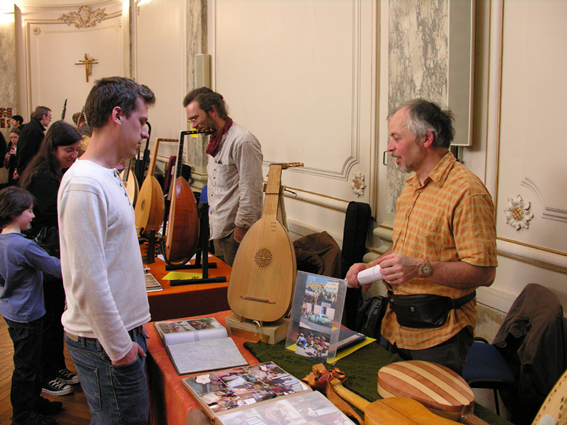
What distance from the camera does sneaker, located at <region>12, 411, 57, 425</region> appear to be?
7.02ft

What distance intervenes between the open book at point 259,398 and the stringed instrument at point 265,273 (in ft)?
0.96

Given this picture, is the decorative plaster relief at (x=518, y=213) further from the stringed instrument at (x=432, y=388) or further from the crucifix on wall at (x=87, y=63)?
the crucifix on wall at (x=87, y=63)

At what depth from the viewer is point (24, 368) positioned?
2.14m

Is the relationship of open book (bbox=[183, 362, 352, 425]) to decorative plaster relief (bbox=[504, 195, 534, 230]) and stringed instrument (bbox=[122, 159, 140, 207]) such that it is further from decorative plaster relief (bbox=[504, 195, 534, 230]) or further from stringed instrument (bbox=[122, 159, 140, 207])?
stringed instrument (bbox=[122, 159, 140, 207])

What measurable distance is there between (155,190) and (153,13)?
4.42 meters

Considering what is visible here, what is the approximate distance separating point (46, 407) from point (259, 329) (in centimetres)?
149

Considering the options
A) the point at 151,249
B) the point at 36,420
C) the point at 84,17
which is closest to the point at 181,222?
the point at 151,249

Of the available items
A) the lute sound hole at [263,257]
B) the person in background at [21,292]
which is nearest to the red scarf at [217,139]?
the person in background at [21,292]

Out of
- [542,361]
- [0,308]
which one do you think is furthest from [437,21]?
[0,308]

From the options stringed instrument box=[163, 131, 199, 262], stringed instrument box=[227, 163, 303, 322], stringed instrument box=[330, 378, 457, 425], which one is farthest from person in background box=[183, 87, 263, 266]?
stringed instrument box=[330, 378, 457, 425]

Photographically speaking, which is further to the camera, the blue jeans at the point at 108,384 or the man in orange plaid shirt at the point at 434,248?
the man in orange plaid shirt at the point at 434,248

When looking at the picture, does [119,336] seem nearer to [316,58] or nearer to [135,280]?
[135,280]

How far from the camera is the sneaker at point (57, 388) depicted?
258 centimetres

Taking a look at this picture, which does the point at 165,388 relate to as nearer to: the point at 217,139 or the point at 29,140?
the point at 217,139
